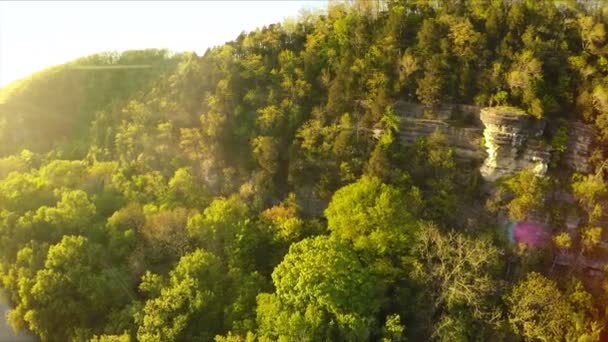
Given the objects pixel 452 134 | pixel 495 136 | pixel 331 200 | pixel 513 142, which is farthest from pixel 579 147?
pixel 331 200

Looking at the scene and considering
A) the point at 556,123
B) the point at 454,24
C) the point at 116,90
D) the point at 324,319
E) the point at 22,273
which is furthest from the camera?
the point at 116,90

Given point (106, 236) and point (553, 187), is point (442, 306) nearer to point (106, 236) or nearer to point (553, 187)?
point (553, 187)

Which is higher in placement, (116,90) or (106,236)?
(116,90)

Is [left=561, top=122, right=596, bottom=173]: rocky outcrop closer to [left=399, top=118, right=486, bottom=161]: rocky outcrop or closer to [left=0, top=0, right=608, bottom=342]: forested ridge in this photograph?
[left=0, top=0, right=608, bottom=342]: forested ridge

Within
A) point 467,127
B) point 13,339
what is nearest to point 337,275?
point 467,127

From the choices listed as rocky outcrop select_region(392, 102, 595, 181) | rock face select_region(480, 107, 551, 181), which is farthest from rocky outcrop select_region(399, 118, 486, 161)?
rock face select_region(480, 107, 551, 181)

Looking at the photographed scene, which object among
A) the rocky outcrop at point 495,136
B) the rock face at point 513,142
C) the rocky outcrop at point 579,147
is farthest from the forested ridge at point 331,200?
the rock face at point 513,142

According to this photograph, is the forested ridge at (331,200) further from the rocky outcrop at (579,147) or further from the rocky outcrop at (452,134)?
the rocky outcrop at (452,134)
